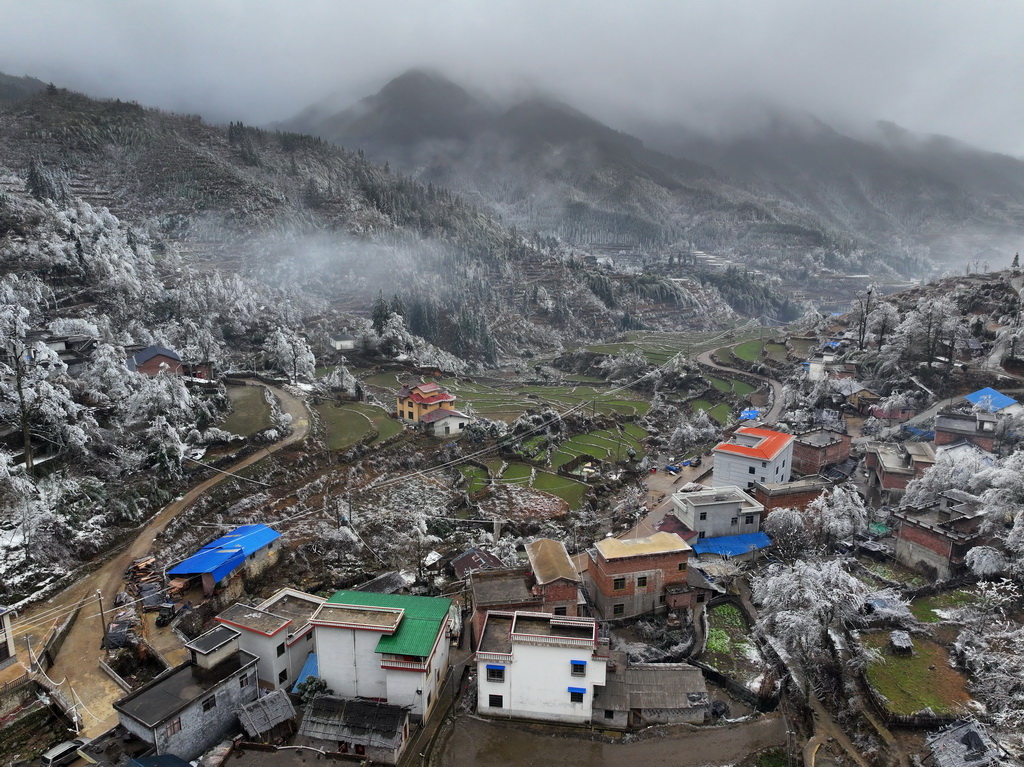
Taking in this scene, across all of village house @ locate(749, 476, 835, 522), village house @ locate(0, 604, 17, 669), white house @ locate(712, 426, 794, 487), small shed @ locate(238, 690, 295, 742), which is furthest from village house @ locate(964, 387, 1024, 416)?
village house @ locate(0, 604, 17, 669)

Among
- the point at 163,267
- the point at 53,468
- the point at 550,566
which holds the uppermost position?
the point at 163,267

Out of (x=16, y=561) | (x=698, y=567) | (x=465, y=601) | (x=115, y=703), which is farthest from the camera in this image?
(x=698, y=567)

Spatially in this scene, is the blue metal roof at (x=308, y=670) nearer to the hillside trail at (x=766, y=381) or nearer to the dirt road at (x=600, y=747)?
the dirt road at (x=600, y=747)

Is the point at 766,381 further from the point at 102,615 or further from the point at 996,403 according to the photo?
the point at 102,615

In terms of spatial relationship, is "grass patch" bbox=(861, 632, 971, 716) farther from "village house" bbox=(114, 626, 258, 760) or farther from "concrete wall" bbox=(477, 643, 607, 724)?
"village house" bbox=(114, 626, 258, 760)

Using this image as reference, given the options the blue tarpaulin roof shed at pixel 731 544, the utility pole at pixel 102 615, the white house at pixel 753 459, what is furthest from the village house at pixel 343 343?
the blue tarpaulin roof shed at pixel 731 544

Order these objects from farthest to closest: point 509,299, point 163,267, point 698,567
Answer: point 509,299 → point 163,267 → point 698,567

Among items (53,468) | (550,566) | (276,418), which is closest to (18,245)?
(276,418)

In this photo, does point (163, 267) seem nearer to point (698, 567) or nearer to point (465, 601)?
point (465, 601)
